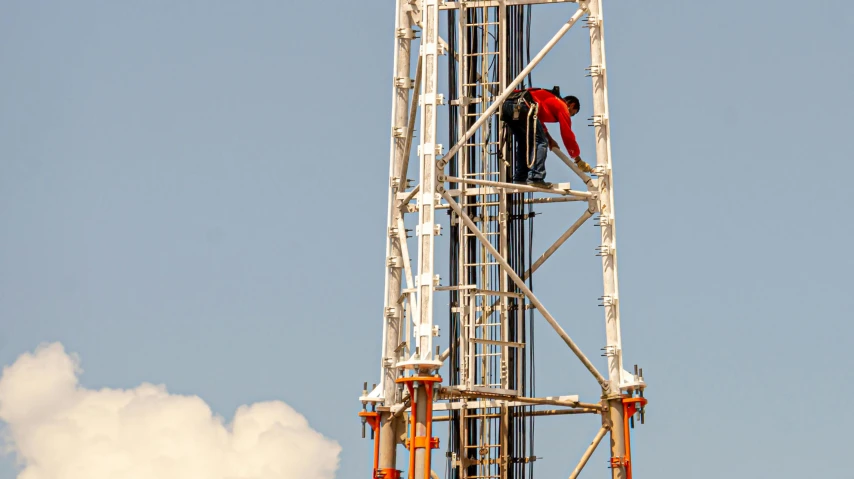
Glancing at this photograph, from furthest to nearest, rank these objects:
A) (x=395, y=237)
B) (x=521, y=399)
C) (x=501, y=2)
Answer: (x=501, y=2) < (x=395, y=237) < (x=521, y=399)

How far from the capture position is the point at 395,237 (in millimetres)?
38594

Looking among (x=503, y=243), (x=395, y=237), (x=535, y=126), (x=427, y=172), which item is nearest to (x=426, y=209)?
(x=427, y=172)

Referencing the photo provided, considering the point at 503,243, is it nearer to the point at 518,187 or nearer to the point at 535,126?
the point at 518,187

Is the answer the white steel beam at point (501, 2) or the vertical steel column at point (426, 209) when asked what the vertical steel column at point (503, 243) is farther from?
the vertical steel column at point (426, 209)

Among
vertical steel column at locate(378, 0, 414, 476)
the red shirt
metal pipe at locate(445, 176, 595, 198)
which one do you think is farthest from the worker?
vertical steel column at locate(378, 0, 414, 476)

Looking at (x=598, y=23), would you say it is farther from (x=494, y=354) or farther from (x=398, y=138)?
(x=494, y=354)

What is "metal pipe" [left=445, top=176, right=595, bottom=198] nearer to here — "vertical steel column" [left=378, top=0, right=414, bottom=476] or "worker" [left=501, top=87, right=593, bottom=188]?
"worker" [left=501, top=87, right=593, bottom=188]

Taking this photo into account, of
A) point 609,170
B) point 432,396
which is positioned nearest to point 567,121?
point 609,170

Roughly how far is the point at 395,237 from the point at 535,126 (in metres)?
3.67

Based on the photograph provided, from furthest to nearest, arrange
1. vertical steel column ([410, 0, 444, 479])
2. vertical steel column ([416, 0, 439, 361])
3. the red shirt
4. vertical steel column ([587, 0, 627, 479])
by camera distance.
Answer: the red shirt
vertical steel column ([587, 0, 627, 479])
vertical steel column ([416, 0, 439, 361])
vertical steel column ([410, 0, 444, 479])

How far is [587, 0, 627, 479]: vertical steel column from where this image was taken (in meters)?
37.6

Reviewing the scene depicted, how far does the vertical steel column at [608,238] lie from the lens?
37625 millimetres

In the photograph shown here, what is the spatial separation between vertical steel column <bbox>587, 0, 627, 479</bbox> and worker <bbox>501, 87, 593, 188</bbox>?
2.06 feet

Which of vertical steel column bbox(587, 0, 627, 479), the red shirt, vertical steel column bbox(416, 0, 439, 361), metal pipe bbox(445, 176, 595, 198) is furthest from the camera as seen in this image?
the red shirt
